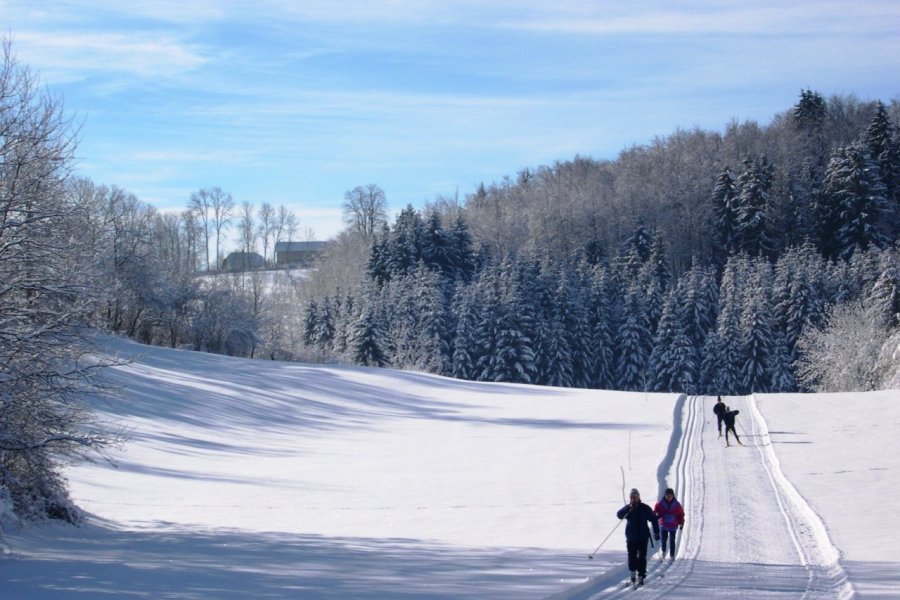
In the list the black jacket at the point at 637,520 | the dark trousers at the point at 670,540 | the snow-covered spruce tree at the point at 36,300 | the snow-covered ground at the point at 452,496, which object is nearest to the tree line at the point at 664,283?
the snow-covered ground at the point at 452,496

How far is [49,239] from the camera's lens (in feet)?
43.5

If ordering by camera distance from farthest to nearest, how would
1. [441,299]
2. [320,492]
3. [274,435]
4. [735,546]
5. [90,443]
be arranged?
[441,299]
[274,435]
[320,492]
[735,546]
[90,443]

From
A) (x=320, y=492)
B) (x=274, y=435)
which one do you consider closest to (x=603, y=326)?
(x=274, y=435)

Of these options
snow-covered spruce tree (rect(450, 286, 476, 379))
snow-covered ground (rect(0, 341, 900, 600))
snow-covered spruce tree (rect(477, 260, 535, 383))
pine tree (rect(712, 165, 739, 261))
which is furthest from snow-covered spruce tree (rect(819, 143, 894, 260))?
snow-covered ground (rect(0, 341, 900, 600))

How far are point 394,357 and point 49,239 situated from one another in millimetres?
52125

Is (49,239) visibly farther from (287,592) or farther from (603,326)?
(603,326)

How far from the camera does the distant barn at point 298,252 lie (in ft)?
434

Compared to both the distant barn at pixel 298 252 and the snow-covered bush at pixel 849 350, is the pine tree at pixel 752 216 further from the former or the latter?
the distant barn at pixel 298 252

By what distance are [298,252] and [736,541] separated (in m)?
141

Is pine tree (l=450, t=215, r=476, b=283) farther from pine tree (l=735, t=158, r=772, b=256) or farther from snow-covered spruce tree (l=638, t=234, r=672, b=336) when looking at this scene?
pine tree (l=735, t=158, r=772, b=256)

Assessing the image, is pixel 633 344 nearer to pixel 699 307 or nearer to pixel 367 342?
pixel 699 307

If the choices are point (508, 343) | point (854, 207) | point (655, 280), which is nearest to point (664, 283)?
point (655, 280)

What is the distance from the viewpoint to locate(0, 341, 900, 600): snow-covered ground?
11586 mm

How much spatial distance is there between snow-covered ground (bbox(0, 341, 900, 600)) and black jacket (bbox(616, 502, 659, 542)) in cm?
67
